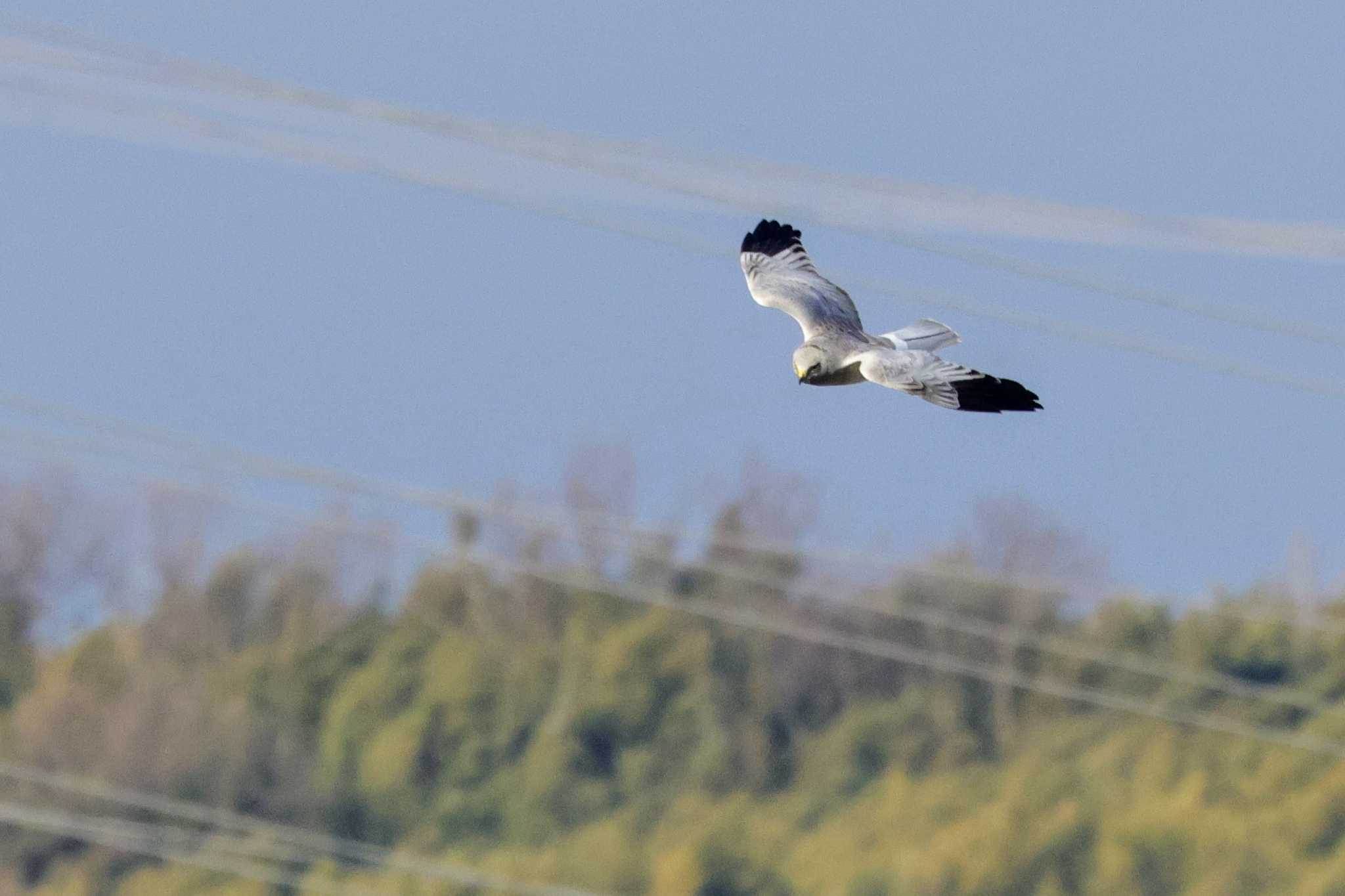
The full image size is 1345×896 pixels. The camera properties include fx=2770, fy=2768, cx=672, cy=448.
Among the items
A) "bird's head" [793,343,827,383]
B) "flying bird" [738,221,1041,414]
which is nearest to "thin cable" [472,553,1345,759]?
"flying bird" [738,221,1041,414]

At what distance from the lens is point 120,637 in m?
30.2

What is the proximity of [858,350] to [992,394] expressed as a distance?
0.42 m

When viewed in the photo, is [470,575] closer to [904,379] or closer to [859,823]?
[859,823]

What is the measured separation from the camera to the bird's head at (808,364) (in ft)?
20.8

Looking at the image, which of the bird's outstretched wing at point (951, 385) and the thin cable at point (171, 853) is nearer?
the bird's outstretched wing at point (951, 385)

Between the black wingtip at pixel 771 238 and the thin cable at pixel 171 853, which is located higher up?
the thin cable at pixel 171 853

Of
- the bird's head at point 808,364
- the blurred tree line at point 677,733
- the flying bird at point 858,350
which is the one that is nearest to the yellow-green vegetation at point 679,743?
the blurred tree line at point 677,733

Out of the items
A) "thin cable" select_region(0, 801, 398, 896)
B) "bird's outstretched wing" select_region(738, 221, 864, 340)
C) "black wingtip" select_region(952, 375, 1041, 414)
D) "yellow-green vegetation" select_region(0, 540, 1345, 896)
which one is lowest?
"black wingtip" select_region(952, 375, 1041, 414)

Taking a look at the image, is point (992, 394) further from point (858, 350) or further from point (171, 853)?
point (171, 853)

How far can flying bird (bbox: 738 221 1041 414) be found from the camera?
617cm

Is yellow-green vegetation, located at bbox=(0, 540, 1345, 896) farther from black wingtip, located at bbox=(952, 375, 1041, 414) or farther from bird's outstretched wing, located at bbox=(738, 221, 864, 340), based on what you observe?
black wingtip, located at bbox=(952, 375, 1041, 414)

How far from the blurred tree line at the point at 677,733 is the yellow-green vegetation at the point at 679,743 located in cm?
3

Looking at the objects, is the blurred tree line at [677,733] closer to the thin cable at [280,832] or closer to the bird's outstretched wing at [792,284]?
the thin cable at [280,832]

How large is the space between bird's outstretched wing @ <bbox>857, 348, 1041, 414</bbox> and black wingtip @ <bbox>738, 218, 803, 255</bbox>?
143 centimetres
